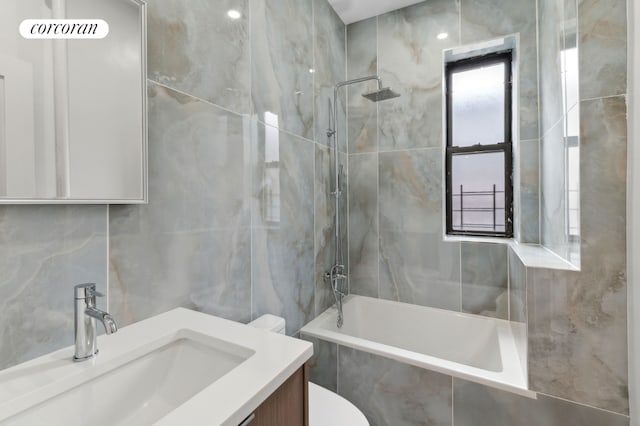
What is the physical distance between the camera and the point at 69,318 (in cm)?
81

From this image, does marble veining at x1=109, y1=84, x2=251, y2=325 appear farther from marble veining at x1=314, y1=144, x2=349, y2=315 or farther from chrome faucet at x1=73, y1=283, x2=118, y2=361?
marble veining at x1=314, y1=144, x2=349, y2=315

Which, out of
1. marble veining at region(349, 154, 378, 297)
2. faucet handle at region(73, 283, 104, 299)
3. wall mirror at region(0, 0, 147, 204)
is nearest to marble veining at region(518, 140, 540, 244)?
marble veining at region(349, 154, 378, 297)

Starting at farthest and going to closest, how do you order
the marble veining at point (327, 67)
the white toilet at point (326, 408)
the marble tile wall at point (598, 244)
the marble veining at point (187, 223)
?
1. the marble veining at point (327, 67)
2. the white toilet at point (326, 408)
3. the marble tile wall at point (598, 244)
4. the marble veining at point (187, 223)

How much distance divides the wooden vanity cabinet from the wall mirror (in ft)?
2.33

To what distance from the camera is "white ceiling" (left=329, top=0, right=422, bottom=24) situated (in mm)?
2199

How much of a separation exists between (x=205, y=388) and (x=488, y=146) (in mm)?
2357

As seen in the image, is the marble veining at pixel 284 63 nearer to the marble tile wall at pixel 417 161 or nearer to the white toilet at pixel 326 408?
the marble tile wall at pixel 417 161

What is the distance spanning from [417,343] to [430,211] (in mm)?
994

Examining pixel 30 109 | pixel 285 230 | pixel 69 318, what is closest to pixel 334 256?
pixel 285 230

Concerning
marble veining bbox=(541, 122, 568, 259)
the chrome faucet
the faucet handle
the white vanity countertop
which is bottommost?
the white vanity countertop

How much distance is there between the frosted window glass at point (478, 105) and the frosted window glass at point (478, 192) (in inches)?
5.4

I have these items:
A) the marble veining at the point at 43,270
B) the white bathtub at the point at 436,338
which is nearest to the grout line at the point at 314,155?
the white bathtub at the point at 436,338

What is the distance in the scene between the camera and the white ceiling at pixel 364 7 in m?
2.20

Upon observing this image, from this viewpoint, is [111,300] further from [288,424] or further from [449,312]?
[449,312]
